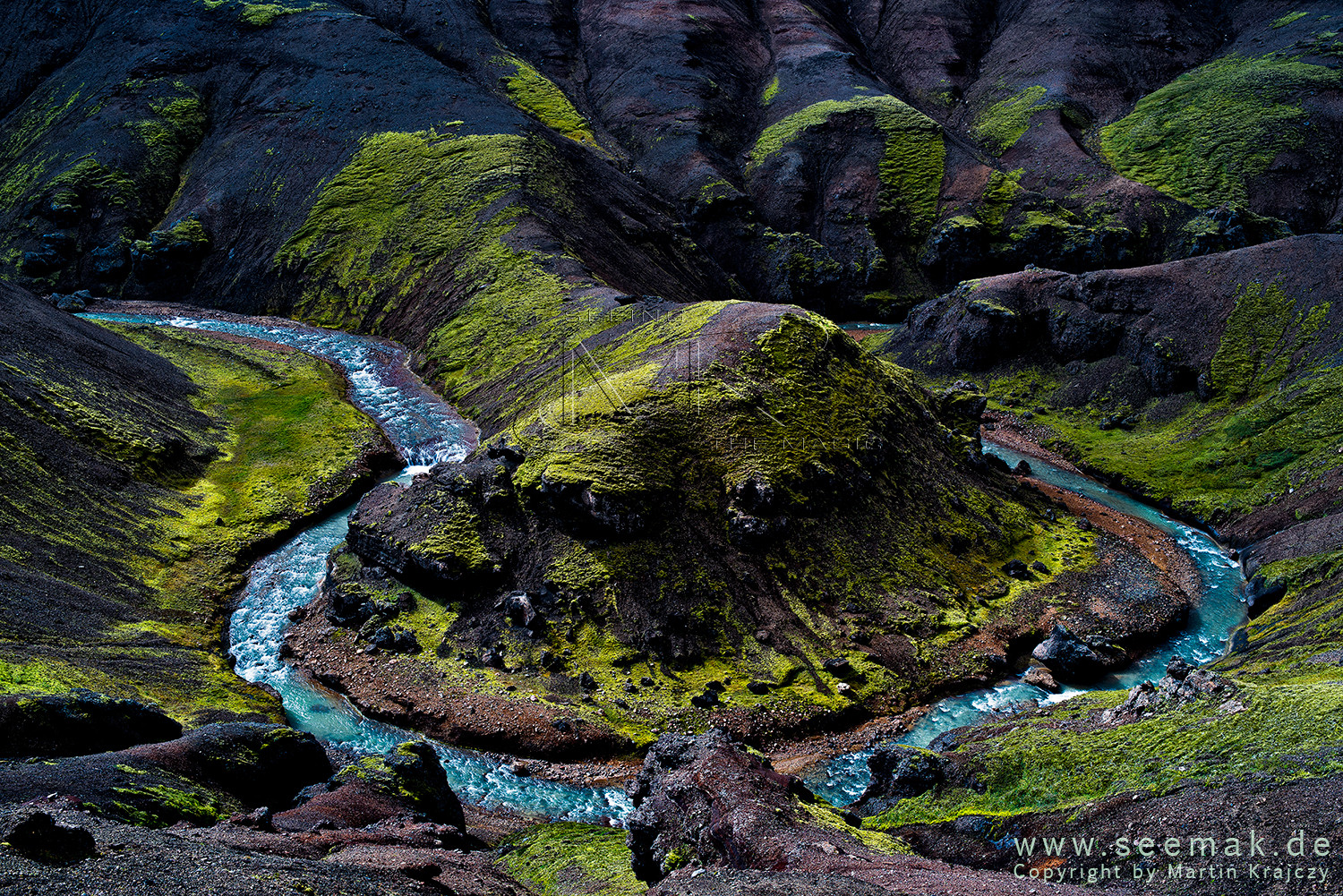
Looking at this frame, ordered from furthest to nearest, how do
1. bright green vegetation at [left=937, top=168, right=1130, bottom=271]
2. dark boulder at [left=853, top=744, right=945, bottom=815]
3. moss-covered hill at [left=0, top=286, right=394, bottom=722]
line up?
bright green vegetation at [left=937, top=168, right=1130, bottom=271]
moss-covered hill at [left=0, top=286, right=394, bottom=722]
dark boulder at [left=853, top=744, right=945, bottom=815]

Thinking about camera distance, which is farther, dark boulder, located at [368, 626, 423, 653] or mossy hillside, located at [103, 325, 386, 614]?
mossy hillside, located at [103, 325, 386, 614]

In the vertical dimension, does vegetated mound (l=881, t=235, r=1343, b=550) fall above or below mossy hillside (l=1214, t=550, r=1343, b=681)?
above

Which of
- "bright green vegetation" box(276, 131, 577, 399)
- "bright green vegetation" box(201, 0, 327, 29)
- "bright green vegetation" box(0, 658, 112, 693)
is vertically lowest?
"bright green vegetation" box(0, 658, 112, 693)

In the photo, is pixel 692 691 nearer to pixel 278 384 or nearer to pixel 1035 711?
pixel 1035 711

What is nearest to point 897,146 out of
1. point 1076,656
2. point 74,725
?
point 1076,656

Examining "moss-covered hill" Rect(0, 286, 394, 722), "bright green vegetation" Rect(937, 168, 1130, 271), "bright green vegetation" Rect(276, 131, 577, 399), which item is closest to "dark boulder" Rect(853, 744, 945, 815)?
"moss-covered hill" Rect(0, 286, 394, 722)

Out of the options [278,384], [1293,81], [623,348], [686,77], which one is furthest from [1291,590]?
[686,77]

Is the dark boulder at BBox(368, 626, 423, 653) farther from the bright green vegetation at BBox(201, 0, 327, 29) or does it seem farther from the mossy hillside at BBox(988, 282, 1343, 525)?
the bright green vegetation at BBox(201, 0, 327, 29)
